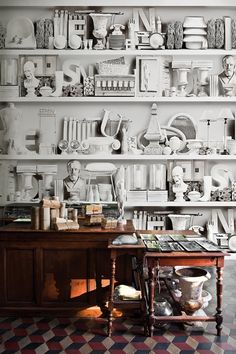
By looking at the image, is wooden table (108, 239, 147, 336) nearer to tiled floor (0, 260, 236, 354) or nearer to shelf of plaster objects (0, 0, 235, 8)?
tiled floor (0, 260, 236, 354)

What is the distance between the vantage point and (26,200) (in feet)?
20.2

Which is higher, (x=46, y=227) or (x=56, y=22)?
(x=56, y=22)

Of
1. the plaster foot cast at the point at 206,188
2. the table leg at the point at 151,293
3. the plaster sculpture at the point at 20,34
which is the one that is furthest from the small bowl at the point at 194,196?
the plaster sculpture at the point at 20,34

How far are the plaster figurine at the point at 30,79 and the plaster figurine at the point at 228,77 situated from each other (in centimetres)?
255

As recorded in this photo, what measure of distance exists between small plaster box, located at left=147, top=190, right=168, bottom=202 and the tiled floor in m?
2.31

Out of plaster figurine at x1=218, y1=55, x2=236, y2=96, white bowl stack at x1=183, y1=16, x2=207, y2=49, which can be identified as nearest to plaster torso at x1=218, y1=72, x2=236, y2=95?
plaster figurine at x1=218, y1=55, x2=236, y2=96

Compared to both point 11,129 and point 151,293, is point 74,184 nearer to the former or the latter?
point 11,129

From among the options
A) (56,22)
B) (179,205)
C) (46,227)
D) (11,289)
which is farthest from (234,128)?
(11,289)

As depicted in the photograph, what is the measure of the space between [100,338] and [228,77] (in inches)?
160

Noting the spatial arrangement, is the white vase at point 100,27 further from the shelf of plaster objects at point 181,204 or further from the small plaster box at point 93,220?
the small plaster box at point 93,220

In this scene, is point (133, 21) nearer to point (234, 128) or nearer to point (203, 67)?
point (203, 67)

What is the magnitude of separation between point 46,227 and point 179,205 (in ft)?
8.23

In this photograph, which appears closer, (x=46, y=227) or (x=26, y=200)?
(x=46, y=227)

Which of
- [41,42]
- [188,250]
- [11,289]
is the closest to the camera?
[188,250]
